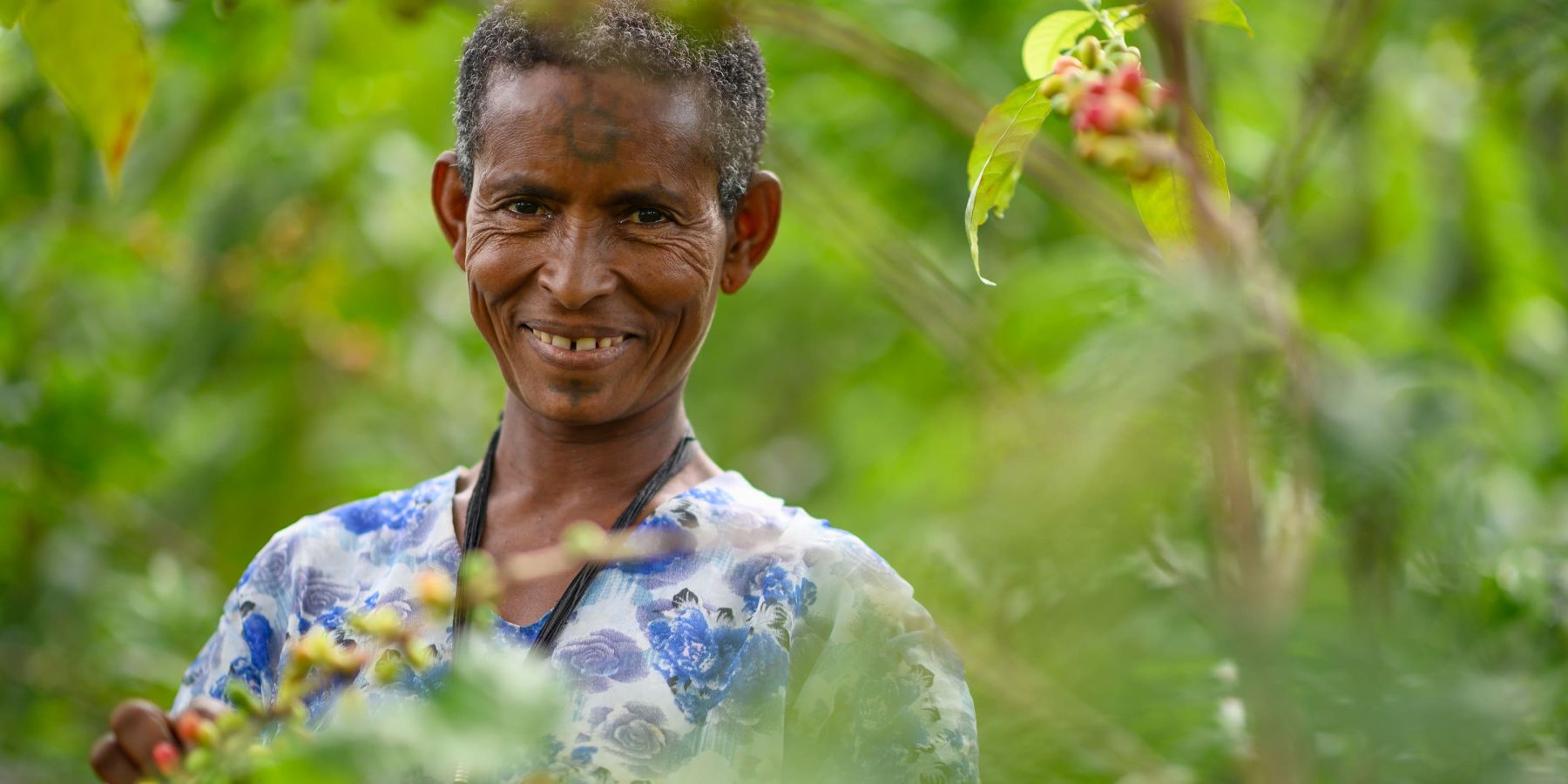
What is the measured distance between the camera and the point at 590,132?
1.40m

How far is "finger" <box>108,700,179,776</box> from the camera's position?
1.31 meters

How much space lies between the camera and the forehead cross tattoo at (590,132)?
1403mm

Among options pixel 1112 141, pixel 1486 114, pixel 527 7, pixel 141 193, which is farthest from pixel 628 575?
pixel 1486 114

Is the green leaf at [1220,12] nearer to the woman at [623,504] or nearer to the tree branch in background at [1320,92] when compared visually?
the tree branch in background at [1320,92]

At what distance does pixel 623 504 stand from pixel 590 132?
374 millimetres

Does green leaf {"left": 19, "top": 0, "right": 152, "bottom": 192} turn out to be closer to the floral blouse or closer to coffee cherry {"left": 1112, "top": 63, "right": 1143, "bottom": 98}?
the floral blouse

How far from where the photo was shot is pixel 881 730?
1256 millimetres

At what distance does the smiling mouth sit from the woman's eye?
0.36 feet

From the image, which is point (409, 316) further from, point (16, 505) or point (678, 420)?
point (678, 420)

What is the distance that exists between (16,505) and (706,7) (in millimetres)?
2421

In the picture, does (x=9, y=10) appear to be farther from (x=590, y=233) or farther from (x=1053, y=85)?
(x=1053, y=85)

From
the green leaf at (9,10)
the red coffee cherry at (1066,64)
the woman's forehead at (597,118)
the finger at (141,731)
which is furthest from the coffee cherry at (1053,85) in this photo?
the finger at (141,731)

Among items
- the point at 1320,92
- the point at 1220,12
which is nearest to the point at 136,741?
the point at 1220,12

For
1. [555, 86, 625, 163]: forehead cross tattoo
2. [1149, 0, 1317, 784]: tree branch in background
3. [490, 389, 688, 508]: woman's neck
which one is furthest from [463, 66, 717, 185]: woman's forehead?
[1149, 0, 1317, 784]: tree branch in background
